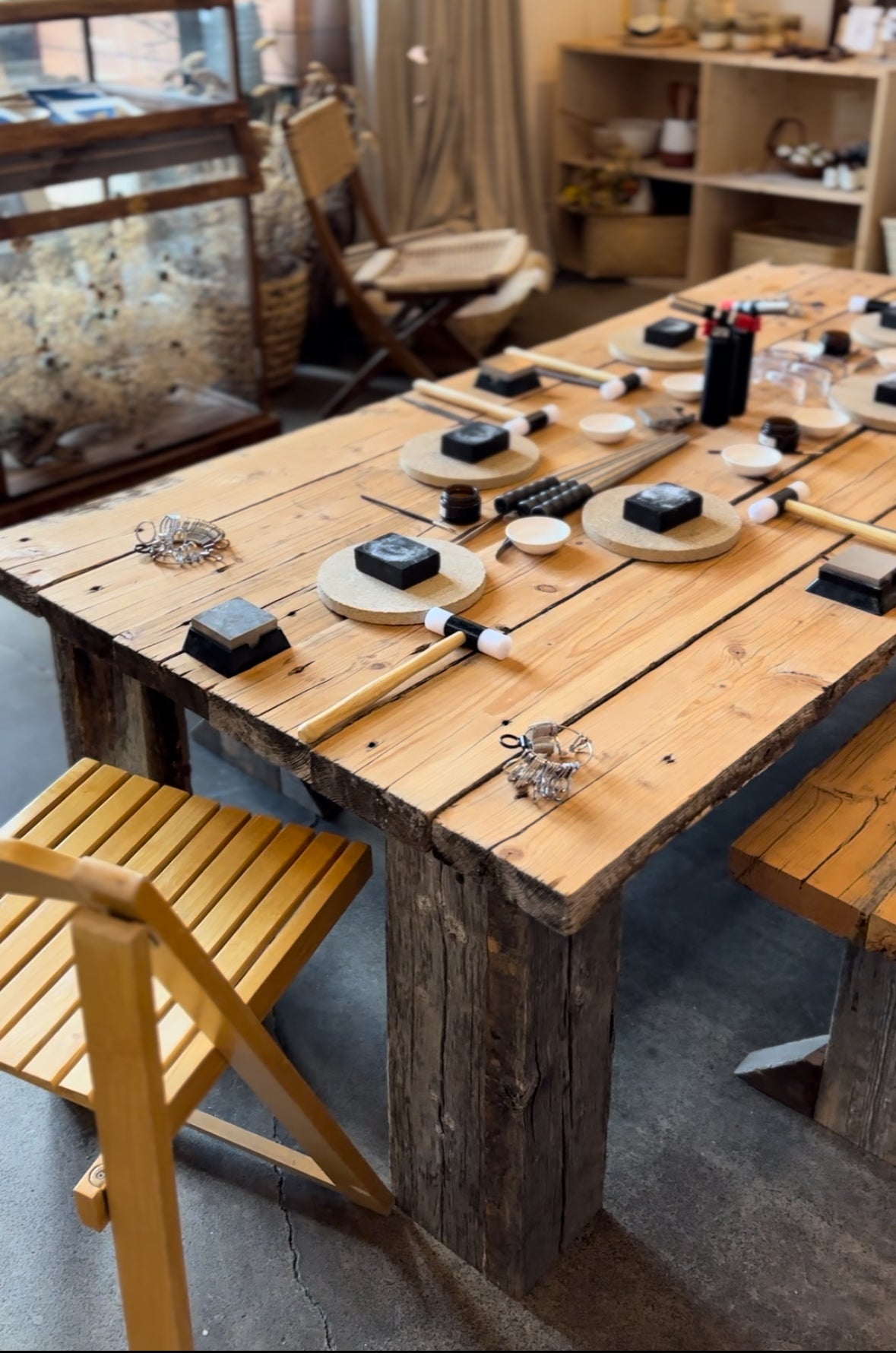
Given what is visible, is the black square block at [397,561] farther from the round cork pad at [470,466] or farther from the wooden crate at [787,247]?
the wooden crate at [787,247]

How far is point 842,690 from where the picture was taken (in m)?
1.54

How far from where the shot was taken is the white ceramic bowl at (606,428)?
7.02 ft

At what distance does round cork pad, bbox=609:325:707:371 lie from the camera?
8.02 ft

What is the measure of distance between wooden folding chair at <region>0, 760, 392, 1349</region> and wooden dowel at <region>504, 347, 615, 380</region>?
113cm

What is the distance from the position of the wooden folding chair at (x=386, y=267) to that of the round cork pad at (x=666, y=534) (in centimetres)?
188

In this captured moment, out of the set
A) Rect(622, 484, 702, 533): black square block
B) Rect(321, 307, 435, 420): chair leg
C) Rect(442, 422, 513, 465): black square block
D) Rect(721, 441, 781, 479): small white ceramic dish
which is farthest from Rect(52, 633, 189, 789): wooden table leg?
Rect(321, 307, 435, 420): chair leg

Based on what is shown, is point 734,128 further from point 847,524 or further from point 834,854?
point 834,854

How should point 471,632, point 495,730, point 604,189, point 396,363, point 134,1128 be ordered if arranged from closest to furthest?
1. point 134,1128
2. point 495,730
3. point 471,632
4. point 396,363
5. point 604,189

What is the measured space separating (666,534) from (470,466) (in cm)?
37

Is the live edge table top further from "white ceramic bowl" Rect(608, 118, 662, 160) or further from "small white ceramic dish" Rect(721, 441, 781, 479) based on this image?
"white ceramic bowl" Rect(608, 118, 662, 160)

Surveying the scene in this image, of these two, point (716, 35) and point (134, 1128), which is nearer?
point (134, 1128)

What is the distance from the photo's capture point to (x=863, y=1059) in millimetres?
1728

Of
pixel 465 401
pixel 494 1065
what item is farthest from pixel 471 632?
pixel 465 401

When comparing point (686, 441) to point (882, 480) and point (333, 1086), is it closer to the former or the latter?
point (882, 480)
